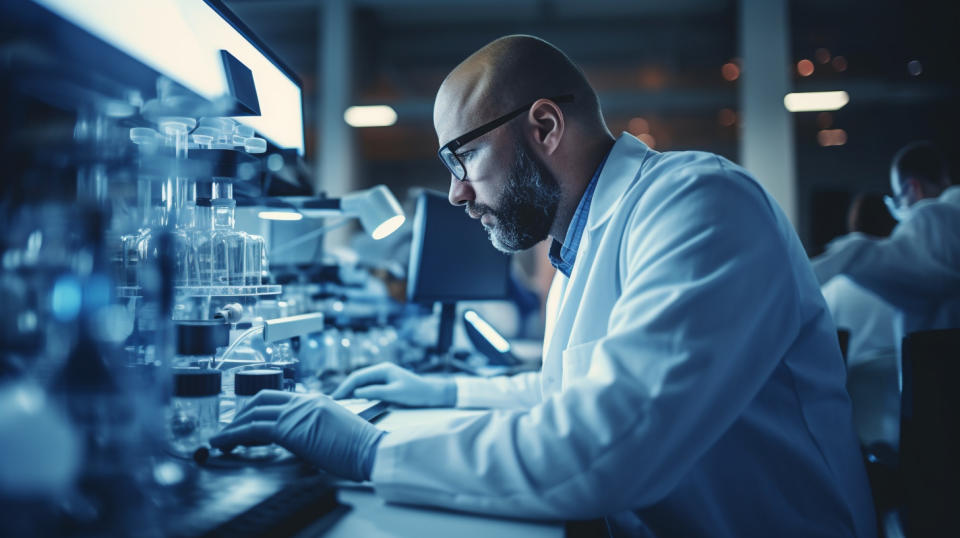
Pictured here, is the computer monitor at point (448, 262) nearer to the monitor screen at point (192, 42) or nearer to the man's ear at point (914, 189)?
the monitor screen at point (192, 42)

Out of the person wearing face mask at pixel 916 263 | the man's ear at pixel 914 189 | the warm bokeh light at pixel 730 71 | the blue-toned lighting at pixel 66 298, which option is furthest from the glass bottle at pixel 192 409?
the warm bokeh light at pixel 730 71

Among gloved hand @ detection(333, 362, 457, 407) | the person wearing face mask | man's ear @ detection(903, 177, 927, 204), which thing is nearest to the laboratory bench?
gloved hand @ detection(333, 362, 457, 407)

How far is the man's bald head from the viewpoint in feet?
3.90

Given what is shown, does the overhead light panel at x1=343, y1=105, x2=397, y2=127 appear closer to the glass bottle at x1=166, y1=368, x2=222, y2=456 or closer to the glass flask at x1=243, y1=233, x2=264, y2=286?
the glass flask at x1=243, y1=233, x2=264, y2=286

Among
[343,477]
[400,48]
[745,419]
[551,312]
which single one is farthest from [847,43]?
[343,477]

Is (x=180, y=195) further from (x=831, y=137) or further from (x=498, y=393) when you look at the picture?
(x=831, y=137)

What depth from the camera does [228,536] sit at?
0.59 metres

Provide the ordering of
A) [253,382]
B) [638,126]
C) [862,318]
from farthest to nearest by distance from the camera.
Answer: [638,126] → [862,318] → [253,382]

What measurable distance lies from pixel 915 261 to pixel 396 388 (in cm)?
250

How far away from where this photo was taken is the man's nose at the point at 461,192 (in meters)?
1.28

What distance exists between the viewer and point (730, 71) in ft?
19.3

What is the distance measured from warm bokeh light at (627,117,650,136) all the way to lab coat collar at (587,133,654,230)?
6118mm

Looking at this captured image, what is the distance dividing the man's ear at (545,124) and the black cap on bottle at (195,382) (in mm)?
727

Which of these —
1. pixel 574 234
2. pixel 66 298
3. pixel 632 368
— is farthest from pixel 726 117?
pixel 66 298
